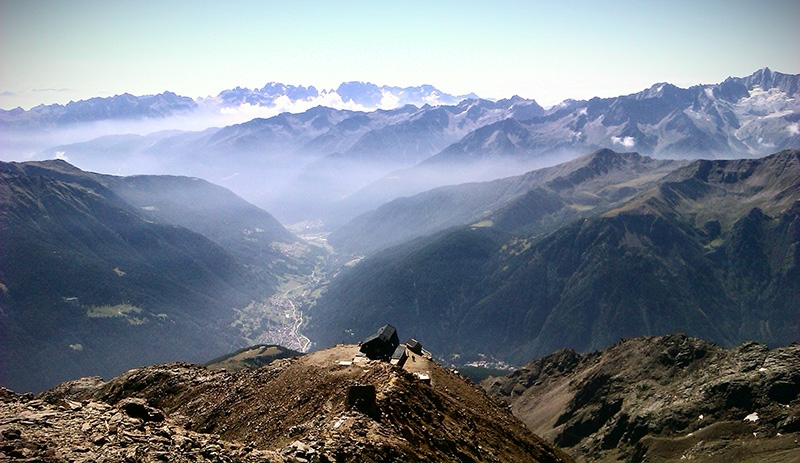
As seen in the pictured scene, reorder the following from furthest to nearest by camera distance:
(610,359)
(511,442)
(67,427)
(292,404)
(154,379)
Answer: (610,359) < (154,379) < (511,442) < (292,404) < (67,427)

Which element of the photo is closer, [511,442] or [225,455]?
[225,455]

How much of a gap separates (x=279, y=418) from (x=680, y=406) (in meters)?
113

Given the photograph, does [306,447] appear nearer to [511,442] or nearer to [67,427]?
[67,427]

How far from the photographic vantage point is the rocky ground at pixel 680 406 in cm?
10384

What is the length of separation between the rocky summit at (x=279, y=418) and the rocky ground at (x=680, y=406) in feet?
178

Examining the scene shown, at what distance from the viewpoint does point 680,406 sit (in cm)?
12450

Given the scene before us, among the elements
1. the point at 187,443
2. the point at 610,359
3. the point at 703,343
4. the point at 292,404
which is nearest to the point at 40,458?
the point at 187,443

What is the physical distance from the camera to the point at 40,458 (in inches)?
1034

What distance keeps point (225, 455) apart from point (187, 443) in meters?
2.75

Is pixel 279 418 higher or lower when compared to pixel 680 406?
higher

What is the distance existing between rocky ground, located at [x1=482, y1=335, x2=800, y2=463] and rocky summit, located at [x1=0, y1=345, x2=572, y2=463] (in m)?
54.4

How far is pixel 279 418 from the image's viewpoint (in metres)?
48.8

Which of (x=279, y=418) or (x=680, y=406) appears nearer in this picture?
(x=279, y=418)

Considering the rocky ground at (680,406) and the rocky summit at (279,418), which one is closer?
the rocky summit at (279,418)
